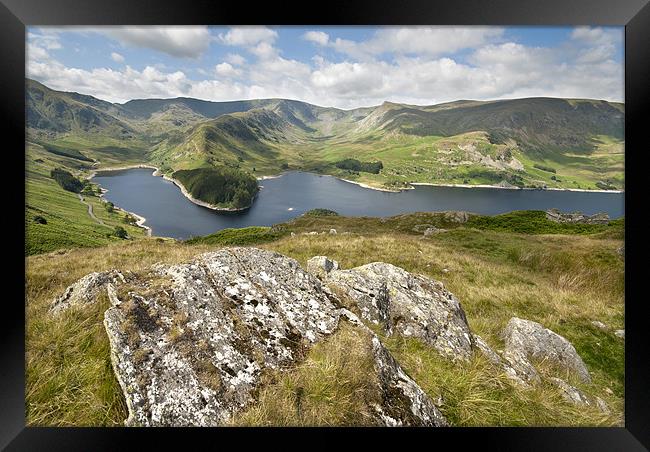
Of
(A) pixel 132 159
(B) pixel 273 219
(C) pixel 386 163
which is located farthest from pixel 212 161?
(C) pixel 386 163

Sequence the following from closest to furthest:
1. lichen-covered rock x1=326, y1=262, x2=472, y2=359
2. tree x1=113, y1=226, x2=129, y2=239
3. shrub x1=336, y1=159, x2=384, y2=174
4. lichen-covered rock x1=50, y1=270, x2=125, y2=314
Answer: lichen-covered rock x1=50, y1=270, x2=125, y2=314 → lichen-covered rock x1=326, y1=262, x2=472, y2=359 → tree x1=113, y1=226, x2=129, y2=239 → shrub x1=336, y1=159, x2=384, y2=174

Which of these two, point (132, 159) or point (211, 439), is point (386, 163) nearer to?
point (132, 159)

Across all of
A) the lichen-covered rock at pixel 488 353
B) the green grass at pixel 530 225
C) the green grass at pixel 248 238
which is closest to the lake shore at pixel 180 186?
the green grass at pixel 248 238

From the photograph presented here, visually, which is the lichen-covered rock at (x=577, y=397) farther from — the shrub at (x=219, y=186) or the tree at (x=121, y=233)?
the shrub at (x=219, y=186)

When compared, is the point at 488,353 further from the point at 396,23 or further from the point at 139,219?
the point at 139,219

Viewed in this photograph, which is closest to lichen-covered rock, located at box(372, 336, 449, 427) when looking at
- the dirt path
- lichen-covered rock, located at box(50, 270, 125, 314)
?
lichen-covered rock, located at box(50, 270, 125, 314)

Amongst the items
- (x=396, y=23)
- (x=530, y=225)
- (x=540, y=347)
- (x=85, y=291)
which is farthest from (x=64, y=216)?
(x=530, y=225)

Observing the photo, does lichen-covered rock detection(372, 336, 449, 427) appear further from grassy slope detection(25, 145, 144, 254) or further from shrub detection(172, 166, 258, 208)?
shrub detection(172, 166, 258, 208)
